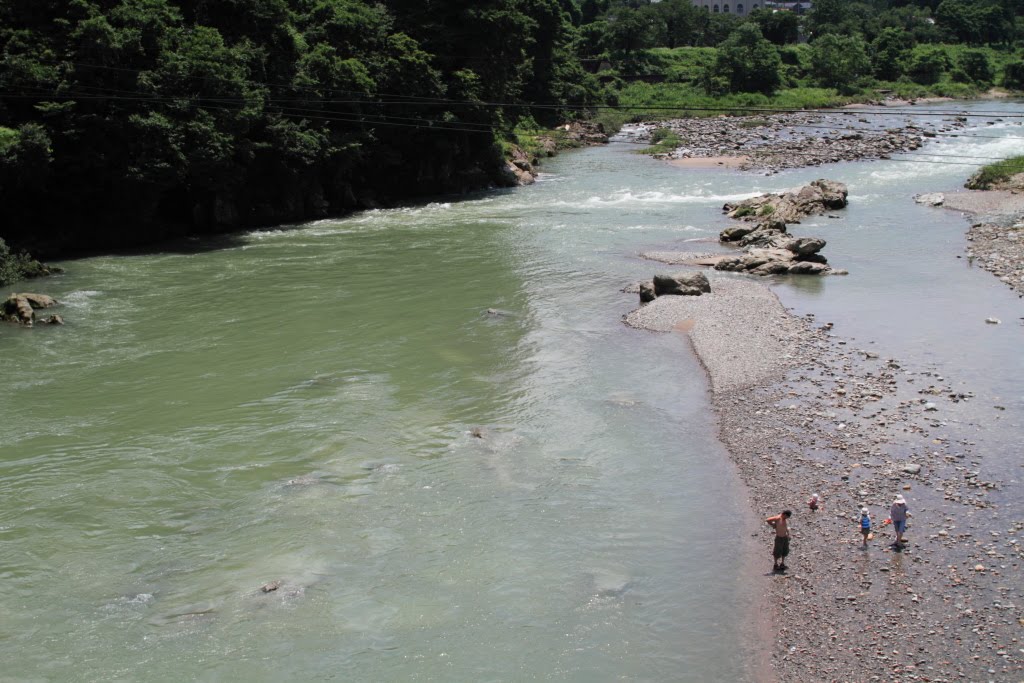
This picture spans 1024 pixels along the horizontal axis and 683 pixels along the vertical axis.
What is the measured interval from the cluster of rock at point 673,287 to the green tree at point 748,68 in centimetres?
8108

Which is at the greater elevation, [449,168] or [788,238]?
[449,168]

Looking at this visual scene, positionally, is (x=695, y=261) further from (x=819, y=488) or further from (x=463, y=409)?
(x=819, y=488)

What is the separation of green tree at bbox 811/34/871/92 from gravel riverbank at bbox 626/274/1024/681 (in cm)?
9654

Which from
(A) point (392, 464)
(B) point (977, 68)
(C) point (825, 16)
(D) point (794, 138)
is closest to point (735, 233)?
(A) point (392, 464)

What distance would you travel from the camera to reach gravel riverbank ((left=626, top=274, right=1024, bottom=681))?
14.1 metres

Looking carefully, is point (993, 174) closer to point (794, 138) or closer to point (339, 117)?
point (794, 138)

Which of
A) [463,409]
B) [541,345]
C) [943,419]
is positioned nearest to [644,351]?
[541,345]

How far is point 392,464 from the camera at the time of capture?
20.4m

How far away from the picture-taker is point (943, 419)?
21516 millimetres

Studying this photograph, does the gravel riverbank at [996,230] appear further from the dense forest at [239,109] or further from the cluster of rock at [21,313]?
the cluster of rock at [21,313]

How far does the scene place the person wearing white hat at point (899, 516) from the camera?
1639 cm

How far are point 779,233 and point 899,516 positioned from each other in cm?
2631

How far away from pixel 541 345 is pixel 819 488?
11.0 m

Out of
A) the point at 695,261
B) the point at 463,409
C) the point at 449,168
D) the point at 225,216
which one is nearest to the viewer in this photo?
the point at 463,409
